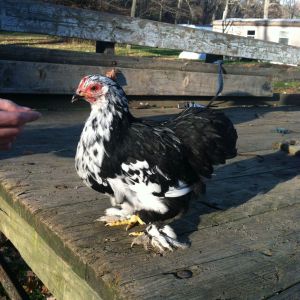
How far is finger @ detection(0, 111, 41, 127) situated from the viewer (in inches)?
73.0

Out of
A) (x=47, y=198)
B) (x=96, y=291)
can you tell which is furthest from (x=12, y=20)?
(x=96, y=291)

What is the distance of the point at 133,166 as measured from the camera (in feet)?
7.15

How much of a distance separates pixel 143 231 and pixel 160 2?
37984mm

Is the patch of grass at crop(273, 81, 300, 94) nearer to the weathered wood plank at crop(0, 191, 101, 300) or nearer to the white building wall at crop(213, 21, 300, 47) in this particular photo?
the weathered wood plank at crop(0, 191, 101, 300)

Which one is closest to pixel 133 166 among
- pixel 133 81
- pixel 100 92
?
pixel 100 92

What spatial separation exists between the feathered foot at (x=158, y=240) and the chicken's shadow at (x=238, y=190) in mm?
75


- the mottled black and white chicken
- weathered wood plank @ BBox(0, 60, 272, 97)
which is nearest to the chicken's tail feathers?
the mottled black and white chicken

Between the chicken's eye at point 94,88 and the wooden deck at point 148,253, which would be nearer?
the wooden deck at point 148,253

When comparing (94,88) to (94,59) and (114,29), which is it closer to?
(94,59)

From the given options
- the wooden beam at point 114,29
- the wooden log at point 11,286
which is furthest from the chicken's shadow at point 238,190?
the wooden beam at point 114,29

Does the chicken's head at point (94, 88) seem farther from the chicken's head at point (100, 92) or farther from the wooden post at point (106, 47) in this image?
the wooden post at point (106, 47)

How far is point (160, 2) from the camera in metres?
38.1

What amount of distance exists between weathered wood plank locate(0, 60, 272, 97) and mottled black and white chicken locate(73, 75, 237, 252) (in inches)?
78.2

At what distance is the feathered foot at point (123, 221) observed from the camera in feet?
7.46
